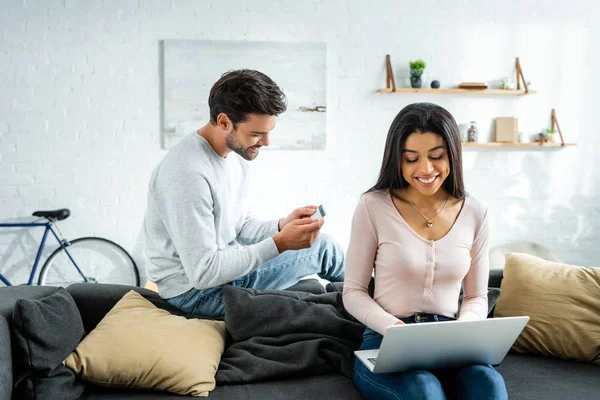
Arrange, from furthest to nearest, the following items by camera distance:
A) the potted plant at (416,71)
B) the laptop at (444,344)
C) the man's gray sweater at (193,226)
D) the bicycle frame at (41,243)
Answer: the potted plant at (416,71) → the bicycle frame at (41,243) → the man's gray sweater at (193,226) → the laptop at (444,344)

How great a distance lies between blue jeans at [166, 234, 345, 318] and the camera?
6.85ft

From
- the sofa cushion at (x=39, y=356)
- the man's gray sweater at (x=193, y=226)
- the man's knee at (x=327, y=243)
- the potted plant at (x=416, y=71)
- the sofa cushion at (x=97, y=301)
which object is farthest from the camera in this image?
the potted plant at (x=416, y=71)

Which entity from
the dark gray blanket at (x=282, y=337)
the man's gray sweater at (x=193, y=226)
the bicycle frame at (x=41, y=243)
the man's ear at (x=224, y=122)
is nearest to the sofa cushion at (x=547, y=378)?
the dark gray blanket at (x=282, y=337)

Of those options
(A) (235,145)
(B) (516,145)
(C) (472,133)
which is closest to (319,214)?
(A) (235,145)

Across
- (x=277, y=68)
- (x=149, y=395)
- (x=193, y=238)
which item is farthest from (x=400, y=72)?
(x=149, y=395)

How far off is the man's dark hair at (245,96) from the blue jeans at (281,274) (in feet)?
1.78

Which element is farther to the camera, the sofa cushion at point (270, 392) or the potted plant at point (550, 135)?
the potted plant at point (550, 135)

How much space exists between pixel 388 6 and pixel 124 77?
1955 millimetres

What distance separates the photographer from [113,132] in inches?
162

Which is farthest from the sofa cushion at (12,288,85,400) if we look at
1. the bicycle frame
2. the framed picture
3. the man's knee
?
the framed picture

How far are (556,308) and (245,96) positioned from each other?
4.24 feet

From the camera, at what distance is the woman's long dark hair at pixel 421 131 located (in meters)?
1.74

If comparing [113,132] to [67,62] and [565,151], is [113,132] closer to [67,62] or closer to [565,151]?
[67,62]

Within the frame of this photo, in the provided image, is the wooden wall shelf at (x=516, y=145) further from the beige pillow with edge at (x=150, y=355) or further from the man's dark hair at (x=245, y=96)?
the beige pillow with edge at (x=150, y=355)
